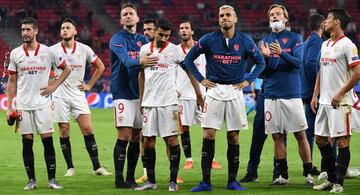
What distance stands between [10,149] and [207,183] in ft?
24.3

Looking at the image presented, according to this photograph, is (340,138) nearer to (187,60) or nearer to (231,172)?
(231,172)

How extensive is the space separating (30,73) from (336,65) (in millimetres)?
3955

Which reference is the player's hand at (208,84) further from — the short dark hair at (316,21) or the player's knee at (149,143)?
the short dark hair at (316,21)

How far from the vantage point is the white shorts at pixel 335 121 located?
1090cm

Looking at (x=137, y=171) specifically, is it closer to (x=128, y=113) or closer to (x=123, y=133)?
(x=123, y=133)

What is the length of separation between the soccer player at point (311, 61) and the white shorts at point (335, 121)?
6.71 ft

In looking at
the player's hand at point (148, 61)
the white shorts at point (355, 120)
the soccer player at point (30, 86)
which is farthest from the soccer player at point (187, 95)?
the white shorts at point (355, 120)

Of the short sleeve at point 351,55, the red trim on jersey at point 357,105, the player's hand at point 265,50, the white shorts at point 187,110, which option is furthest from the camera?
the white shorts at point 187,110

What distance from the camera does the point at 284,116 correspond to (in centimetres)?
1190

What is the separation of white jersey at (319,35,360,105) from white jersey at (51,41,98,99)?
4.20 metres

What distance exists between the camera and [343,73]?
1099 cm

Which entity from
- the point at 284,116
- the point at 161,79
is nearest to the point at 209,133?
the point at 161,79

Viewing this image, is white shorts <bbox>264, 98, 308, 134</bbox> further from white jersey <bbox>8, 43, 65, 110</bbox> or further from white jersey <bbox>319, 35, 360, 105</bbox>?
white jersey <bbox>8, 43, 65, 110</bbox>

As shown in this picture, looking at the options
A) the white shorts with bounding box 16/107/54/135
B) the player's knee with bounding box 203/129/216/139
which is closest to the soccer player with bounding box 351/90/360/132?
the player's knee with bounding box 203/129/216/139
